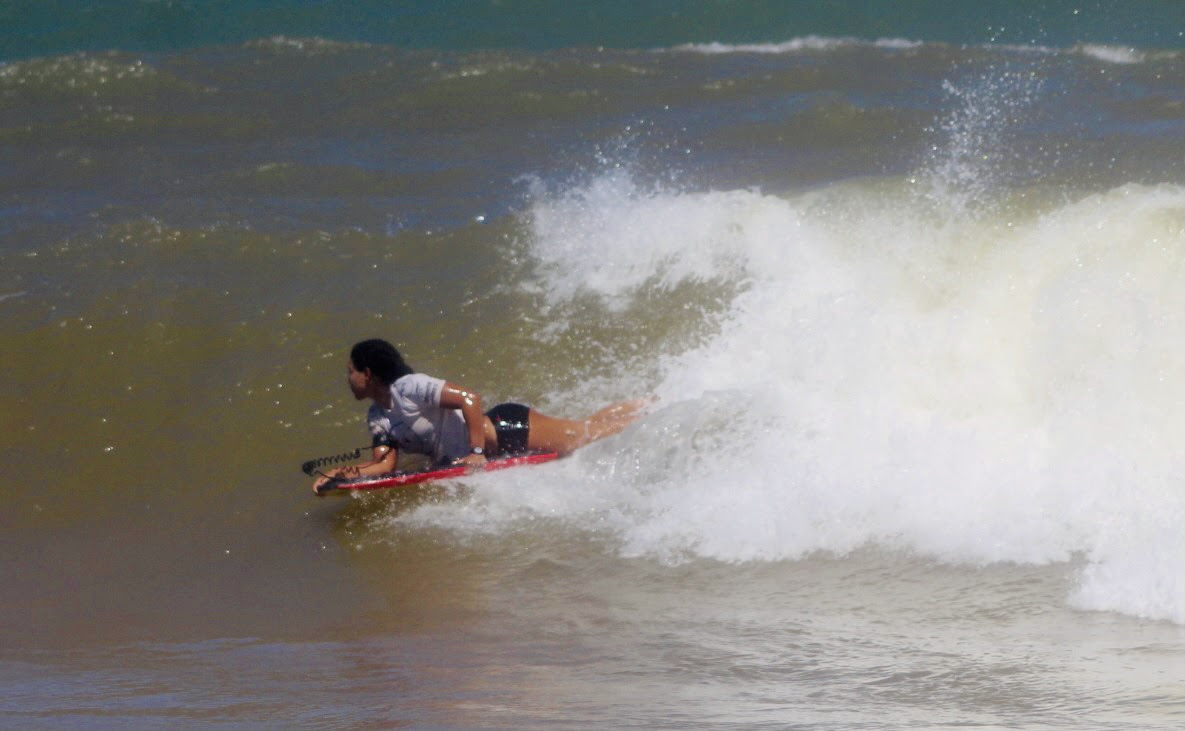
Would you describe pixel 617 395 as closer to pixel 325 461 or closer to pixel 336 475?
pixel 325 461

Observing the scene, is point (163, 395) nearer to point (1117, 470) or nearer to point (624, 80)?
point (1117, 470)

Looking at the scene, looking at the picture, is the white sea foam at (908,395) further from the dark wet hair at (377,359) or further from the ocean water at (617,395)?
the dark wet hair at (377,359)

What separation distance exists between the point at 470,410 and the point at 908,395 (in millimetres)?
2419

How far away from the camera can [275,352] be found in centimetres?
959

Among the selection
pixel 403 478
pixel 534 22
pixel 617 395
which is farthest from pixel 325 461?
pixel 534 22

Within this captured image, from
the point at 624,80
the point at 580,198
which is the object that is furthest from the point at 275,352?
the point at 624,80

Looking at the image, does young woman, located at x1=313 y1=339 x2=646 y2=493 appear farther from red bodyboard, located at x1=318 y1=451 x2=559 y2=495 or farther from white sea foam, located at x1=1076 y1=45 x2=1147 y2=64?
white sea foam, located at x1=1076 y1=45 x2=1147 y2=64

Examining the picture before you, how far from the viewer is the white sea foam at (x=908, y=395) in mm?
6621

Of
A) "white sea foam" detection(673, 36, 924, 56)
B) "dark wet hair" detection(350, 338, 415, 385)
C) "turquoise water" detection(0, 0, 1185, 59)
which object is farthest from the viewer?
"turquoise water" detection(0, 0, 1185, 59)

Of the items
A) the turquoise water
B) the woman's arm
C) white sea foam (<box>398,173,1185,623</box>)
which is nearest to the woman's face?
the woman's arm

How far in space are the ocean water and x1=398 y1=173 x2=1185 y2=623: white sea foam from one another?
0.09 feet

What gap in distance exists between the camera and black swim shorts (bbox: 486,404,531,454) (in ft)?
25.7

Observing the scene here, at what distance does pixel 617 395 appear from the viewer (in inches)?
351

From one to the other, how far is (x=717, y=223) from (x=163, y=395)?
3881 millimetres
